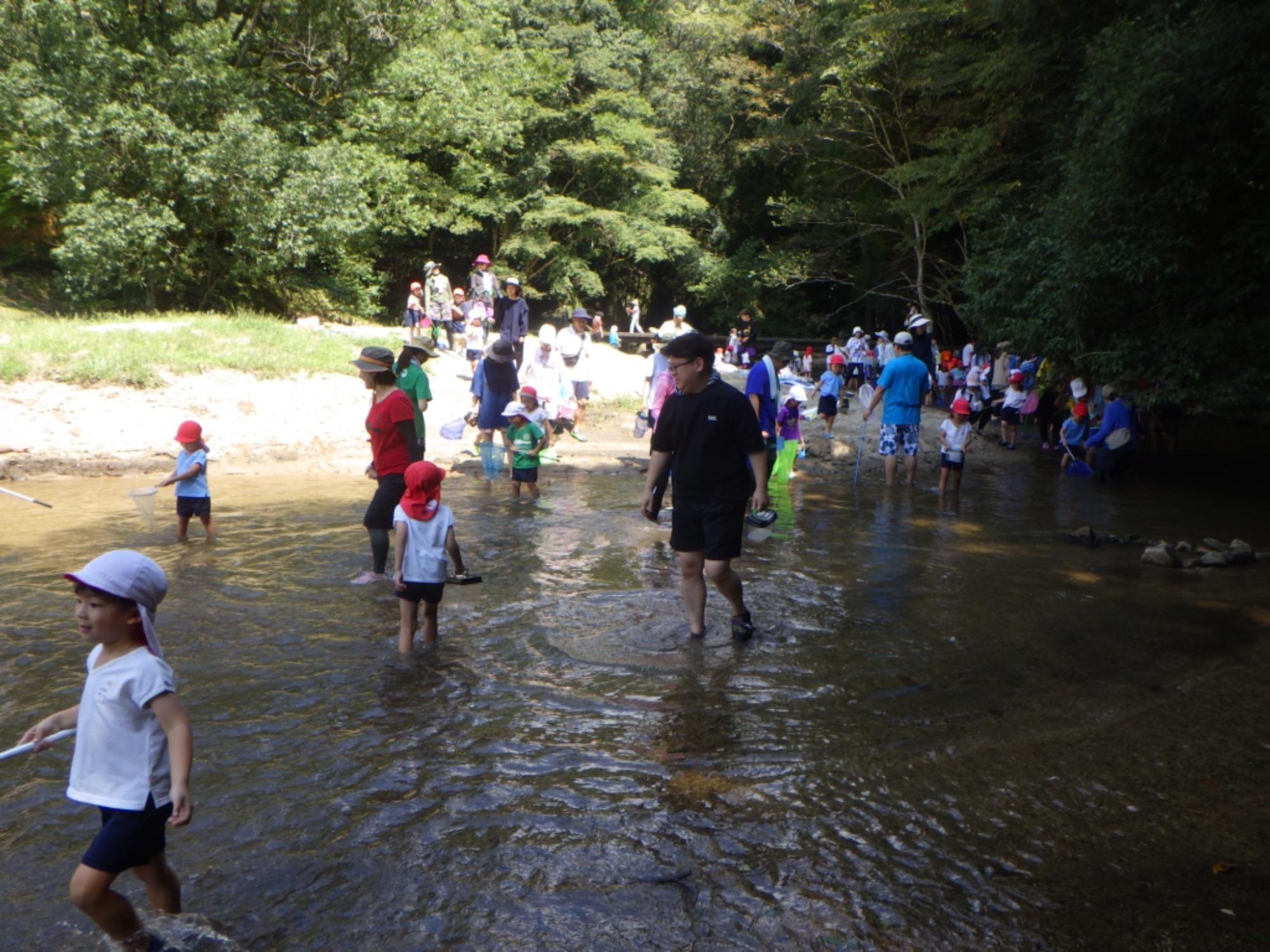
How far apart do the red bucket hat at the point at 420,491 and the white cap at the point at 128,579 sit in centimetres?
294

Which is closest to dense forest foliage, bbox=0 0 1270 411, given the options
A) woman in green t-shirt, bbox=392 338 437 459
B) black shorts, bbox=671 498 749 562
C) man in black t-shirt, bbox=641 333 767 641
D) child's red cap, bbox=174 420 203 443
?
man in black t-shirt, bbox=641 333 767 641

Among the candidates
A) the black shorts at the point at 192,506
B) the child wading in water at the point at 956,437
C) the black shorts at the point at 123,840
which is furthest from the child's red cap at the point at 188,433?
the child wading in water at the point at 956,437

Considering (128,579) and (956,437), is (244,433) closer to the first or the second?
(956,437)

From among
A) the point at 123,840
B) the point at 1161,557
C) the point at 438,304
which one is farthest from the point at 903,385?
the point at 438,304

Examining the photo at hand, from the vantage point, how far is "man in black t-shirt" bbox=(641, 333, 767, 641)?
6.34 metres

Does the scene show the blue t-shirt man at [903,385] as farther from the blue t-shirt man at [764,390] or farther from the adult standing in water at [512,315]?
the adult standing in water at [512,315]

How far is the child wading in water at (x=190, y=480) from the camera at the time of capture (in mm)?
8867

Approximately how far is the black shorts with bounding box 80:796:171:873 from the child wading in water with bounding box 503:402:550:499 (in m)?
8.44

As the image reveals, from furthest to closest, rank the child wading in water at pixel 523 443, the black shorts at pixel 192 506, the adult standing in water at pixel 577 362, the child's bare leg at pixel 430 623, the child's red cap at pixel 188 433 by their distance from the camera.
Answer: the adult standing in water at pixel 577 362 < the child wading in water at pixel 523 443 < the black shorts at pixel 192 506 < the child's red cap at pixel 188 433 < the child's bare leg at pixel 430 623

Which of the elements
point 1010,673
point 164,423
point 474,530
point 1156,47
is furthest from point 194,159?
point 1010,673

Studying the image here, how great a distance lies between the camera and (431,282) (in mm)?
23109

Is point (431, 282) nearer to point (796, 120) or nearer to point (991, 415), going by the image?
point (991, 415)

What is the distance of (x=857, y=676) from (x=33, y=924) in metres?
4.18

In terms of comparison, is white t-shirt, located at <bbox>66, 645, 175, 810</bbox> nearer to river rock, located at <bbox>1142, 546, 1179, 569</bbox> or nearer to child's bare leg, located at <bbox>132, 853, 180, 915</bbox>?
child's bare leg, located at <bbox>132, 853, 180, 915</bbox>
